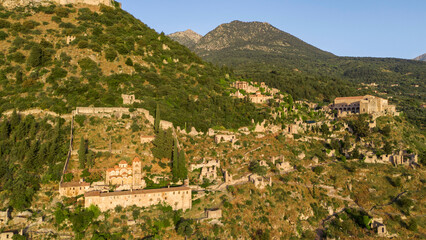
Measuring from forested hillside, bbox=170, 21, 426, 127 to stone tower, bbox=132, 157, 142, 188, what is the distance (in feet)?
184

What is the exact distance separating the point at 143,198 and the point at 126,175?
3.59 metres

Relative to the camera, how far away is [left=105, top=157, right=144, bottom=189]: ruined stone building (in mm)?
32312

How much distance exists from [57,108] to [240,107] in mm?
31264

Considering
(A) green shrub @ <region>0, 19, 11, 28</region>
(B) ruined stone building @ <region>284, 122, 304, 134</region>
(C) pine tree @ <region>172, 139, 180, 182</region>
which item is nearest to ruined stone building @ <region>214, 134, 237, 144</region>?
(C) pine tree @ <region>172, 139, 180, 182</region>

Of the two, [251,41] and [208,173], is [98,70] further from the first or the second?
[251,41]

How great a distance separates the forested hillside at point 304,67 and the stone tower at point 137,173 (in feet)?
184

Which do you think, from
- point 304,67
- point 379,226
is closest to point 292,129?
point 379,226

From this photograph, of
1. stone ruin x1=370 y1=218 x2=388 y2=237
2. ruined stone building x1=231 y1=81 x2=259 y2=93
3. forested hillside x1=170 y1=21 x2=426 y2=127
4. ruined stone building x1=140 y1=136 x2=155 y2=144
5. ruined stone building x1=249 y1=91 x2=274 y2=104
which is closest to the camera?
stone ruin x1=370 y1=218 x2=388 y2=237

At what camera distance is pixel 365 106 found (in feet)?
201

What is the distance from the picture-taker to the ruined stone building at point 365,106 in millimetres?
61125

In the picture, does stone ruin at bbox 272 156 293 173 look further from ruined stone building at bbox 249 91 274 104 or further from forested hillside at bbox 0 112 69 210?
forested hillside at bbox 0 112 69 210

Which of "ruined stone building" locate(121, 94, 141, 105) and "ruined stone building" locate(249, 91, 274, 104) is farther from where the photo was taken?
"ruined stone building" locate(249, 91, 274, 104)

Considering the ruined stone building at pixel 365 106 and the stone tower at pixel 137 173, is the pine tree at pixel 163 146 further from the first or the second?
the ruined stone building at pixel 365 106

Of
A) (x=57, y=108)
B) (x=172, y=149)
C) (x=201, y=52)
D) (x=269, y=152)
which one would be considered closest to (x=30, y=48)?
(x=57, y=108)
